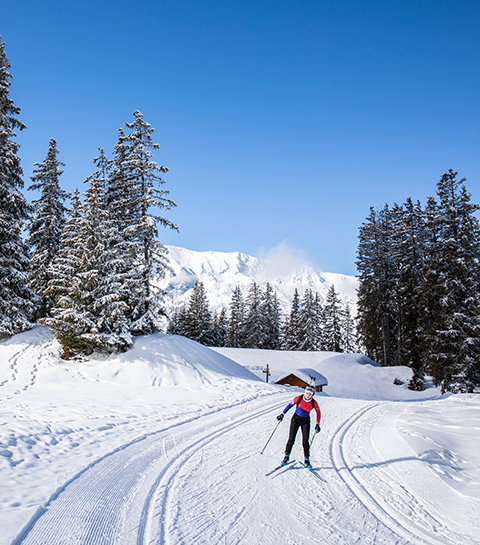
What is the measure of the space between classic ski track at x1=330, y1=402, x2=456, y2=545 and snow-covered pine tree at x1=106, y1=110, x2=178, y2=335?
1478cm

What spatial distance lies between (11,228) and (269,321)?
3801 centimetres

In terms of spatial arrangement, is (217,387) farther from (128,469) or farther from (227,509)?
(227,509)

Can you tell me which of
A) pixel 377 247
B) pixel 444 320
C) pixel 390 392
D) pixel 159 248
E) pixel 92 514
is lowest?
pixel 390 392

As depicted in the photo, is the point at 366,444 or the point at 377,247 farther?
the point at 377,247

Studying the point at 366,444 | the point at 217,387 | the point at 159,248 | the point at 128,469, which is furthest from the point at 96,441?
the point at 159,248

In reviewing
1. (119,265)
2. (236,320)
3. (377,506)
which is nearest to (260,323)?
(236,320)

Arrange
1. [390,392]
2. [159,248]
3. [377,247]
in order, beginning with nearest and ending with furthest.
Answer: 1. [159,248]
2. [390,392]
3. [377,247]

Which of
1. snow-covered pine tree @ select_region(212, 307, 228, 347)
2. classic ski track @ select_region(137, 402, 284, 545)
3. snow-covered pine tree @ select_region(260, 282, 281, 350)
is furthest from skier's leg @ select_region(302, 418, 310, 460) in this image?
snow-covered pine tree @ select_region(212, 307, 228, 347)

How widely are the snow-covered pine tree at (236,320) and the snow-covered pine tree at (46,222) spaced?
3264 centimetres

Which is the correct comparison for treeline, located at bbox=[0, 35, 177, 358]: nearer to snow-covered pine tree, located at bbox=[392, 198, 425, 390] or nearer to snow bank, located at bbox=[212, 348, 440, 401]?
snow bank, located at bbox=[212, 348, 440, 401]

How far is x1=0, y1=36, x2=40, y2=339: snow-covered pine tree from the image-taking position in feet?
63.8

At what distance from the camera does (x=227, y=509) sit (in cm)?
506

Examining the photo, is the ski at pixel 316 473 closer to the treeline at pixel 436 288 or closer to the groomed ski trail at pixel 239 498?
the groomed ski trail at pixel 239 498

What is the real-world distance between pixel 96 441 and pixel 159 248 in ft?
47.2
